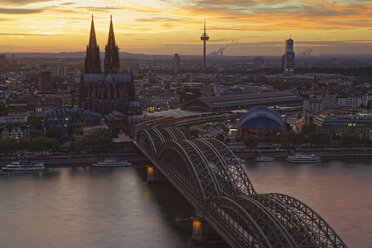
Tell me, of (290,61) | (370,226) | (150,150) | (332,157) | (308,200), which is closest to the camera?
(370,226)

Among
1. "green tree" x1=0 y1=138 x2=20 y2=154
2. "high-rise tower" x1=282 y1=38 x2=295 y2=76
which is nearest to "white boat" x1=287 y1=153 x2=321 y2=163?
"green tree" x1=0 y1=138 x2=20 y2=154

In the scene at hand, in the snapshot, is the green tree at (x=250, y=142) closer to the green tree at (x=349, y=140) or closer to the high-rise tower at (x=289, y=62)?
the green tree at (x=349, y=140)

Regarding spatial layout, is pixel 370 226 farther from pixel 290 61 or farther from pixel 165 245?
pixel 290 61

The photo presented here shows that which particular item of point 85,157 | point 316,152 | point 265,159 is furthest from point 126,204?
point 316,152

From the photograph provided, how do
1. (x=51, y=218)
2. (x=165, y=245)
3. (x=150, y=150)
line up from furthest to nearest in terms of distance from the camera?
1. (x=150, y=150)
2. (x=51, y=218)
3. (x=165, y=245)

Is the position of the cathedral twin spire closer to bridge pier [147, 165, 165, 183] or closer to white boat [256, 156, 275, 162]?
white boat [256, 156, 275, 162]

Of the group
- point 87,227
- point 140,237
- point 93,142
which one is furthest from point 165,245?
point 93,142
